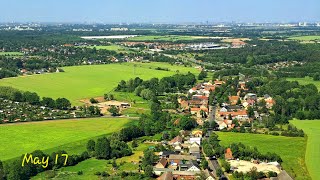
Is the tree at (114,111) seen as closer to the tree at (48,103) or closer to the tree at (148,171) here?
the tree at (48,103)

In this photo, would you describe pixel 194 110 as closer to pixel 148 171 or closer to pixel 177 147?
pixel 177 147

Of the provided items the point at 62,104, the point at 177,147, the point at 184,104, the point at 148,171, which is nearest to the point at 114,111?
the point at 62,104

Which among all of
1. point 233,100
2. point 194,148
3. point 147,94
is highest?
point 147,94

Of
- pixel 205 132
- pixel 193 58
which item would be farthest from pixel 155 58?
pixel 205 132

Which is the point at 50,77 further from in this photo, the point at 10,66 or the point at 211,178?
the point at 211,178

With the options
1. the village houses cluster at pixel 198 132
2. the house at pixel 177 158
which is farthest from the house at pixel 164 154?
the house at pixel 177 158
